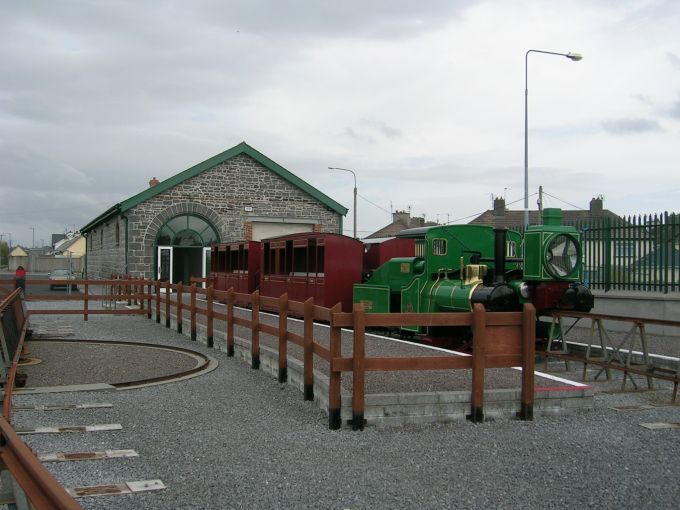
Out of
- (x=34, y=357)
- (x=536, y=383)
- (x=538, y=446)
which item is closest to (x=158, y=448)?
(x=538, y=446)

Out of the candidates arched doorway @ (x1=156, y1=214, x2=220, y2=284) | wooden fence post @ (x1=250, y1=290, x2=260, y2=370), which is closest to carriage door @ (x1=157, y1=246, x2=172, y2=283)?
arched doorway @ (x1=156, y1=214, x2=220, y2=284)

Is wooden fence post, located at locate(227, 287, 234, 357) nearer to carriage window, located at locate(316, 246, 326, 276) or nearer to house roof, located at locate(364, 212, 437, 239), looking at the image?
carriage window, located at locate(316, 246, 326, 276)

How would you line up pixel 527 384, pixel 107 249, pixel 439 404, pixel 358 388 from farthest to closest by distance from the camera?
pixel 107 249
pixel 527 384
pixel 439 404
pixel 358 388

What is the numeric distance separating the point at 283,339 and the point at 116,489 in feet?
14.4

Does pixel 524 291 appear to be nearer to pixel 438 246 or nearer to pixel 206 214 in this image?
pixel 438 246

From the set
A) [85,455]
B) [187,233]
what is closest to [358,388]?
[85,455]

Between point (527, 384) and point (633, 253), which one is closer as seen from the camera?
point (527, 384)

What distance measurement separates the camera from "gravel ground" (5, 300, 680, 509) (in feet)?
17.0

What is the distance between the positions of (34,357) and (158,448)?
6.32 meters

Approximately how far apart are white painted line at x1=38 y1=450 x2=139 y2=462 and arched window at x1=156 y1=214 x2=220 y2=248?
24.3 meters

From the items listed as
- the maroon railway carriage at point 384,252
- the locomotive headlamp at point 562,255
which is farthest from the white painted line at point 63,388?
the maroon railway carriage at point 384,252

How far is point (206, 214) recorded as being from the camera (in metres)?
30.7

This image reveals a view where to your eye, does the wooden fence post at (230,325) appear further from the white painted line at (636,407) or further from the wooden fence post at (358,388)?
the white painted line at (636,407)

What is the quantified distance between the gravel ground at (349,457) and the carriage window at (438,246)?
18.1 ft
